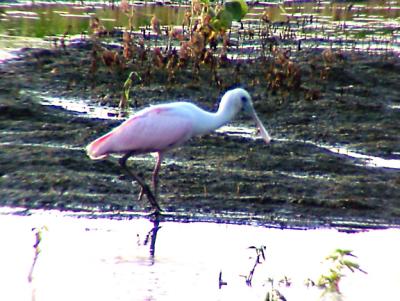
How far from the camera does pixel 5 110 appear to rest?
1091 centimetres

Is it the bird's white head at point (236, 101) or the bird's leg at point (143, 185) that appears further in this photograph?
the bird's white head at point (236, 101)

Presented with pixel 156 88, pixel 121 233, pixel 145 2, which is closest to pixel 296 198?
pixel 121 233

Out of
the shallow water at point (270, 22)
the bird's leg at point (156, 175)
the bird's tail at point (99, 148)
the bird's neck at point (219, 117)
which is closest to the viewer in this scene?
→ the bird's tail at point (99, 148)

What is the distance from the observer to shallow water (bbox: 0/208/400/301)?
653 centimetres

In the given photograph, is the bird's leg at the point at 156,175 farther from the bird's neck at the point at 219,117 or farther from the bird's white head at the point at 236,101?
the bird's white head at the point at 236,101

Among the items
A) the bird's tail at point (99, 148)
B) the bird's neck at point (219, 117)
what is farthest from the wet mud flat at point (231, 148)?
the bird's neck at point (219, 117)

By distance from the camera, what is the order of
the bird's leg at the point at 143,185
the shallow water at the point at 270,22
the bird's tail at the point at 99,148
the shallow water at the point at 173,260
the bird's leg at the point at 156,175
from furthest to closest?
the shallow water at the point at 270,22, the bird's leg at the point at 156,175, the bird's tail at the point at 99,148, the bird's leg at the point at 143,185, the shallow water at the point at 173,260

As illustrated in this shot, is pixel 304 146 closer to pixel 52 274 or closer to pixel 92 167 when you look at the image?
pixel 92 167

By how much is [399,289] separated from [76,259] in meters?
1.94

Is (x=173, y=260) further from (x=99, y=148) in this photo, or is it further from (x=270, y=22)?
(x=270, y=22)

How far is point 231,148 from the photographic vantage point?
10070mm

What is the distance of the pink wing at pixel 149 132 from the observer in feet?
28.1

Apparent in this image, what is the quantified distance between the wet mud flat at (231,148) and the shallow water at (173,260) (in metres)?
0.33

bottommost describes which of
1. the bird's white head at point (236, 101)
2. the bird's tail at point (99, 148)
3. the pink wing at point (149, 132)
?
the bird's tail at point (99, 148)
